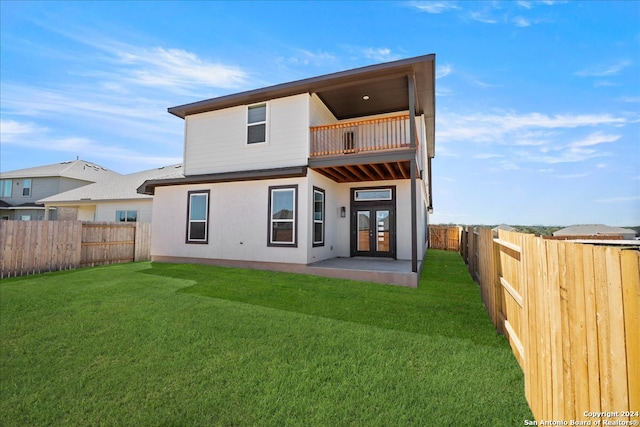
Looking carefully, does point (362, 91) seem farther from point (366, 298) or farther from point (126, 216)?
point (126, 216)

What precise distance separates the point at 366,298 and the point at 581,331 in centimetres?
461

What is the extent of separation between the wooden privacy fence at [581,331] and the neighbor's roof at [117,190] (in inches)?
682

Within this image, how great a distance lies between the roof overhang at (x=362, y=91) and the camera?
805cm

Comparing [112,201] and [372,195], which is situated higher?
[112,201]

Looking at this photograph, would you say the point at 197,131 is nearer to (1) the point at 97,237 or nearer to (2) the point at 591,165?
(1) the point at 97,237

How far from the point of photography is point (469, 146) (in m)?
15.1

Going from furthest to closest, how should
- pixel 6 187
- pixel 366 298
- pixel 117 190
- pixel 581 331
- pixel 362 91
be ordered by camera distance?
pixel 6 187 < pixel 117 190 < pixel 362 91 < pixel 366 298 < pixel 581 331

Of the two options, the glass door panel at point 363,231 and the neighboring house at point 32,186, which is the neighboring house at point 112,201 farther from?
the glass door panel at point 363,231

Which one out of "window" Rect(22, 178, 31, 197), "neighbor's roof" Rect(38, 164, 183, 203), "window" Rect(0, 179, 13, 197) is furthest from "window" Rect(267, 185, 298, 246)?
"window" Rect(0, 179, 13, 197)

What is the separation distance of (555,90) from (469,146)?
398 centimetres

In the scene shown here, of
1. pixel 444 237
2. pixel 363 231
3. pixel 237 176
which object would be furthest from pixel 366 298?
pixel 444 237

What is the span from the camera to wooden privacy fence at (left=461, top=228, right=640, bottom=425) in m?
1.28

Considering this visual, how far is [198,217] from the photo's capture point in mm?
10695

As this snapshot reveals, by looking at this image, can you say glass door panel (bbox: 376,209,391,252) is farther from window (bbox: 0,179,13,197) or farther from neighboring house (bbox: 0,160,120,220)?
window (bbox: 0,179,13,197)
